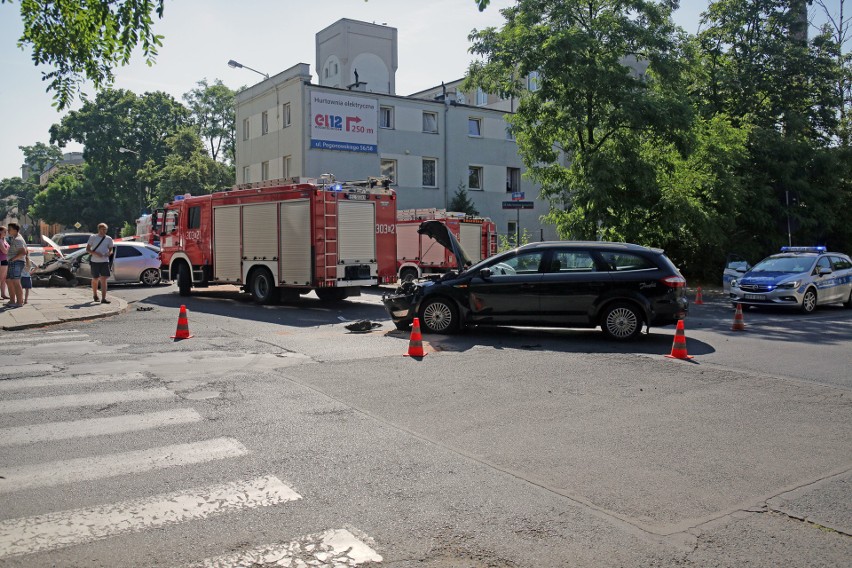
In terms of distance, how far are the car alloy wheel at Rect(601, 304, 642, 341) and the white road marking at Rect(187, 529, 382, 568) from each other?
850 cm

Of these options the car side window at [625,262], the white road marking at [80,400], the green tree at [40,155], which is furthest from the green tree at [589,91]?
the green tree at [40,155]

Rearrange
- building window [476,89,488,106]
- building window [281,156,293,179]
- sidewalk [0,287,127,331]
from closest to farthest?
sidewalk [0,287,127,331]
building window [281,156,293,179]
building window [476,89,488,106]

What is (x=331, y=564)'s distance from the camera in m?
3.61

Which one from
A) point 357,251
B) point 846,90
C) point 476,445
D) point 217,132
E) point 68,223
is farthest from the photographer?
point 68,223

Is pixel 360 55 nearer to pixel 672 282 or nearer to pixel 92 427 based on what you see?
pixel 672 282

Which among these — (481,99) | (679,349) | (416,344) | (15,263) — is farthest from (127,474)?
(481,99)

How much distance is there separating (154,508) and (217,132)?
69284mm

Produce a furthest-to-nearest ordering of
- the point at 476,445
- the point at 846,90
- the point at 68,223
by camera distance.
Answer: the point at 68,223
the point at 846,90
the point at 476,445

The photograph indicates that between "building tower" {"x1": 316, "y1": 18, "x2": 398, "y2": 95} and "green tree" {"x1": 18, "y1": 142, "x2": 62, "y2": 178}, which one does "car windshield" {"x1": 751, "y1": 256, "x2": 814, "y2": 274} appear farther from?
"green tree" {"x1": 18, "y1": 142, "x2": 62, "y2": 178}

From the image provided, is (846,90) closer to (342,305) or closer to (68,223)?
(342,305)

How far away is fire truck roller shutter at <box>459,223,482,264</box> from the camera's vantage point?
26328mm

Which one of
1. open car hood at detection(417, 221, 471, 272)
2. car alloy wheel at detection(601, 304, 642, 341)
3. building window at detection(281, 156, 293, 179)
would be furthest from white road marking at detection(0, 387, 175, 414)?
building window at detection(281, 156, 293, 179)

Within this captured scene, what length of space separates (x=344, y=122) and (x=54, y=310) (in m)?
21.5

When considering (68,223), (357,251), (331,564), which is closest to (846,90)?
(357,251)
